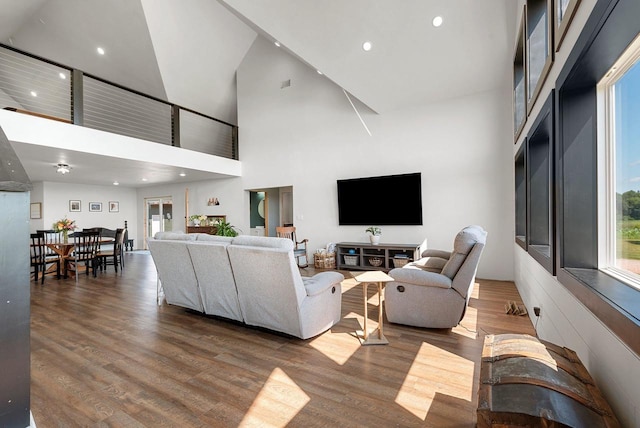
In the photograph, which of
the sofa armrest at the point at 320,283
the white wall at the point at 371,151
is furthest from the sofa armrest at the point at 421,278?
the white wall at the point at 371,151

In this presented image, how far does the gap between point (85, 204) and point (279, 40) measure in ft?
32.1

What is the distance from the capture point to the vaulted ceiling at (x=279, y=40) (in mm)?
4074

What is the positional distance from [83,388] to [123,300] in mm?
2599

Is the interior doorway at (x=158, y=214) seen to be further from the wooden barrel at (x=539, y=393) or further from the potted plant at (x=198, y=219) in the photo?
the wooden barrel at (x=539, y=393)

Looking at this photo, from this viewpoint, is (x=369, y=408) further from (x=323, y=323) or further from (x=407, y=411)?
(x=323, y=323)

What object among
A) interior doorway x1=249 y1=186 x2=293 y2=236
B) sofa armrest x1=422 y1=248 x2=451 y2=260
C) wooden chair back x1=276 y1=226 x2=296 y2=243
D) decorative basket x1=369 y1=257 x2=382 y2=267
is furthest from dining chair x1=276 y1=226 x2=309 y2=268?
sofa armrest x1=422 y1=248 x2=451 y2=260

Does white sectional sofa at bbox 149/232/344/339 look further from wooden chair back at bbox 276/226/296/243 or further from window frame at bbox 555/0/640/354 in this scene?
wooden chair back at bbox 276/226/296/243

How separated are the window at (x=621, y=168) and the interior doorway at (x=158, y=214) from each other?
36.5ft

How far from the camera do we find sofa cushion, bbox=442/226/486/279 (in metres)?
2.98

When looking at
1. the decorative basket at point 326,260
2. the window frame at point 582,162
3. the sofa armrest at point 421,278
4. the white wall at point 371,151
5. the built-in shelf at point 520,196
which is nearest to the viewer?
the window frame at point 582,162

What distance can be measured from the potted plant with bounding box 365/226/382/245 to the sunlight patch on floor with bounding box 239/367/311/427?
428 centimetres

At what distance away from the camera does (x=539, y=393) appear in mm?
1161

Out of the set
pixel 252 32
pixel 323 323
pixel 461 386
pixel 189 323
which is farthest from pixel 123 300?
pixel 252 32

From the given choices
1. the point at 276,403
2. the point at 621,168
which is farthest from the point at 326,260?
the point at 621,168
